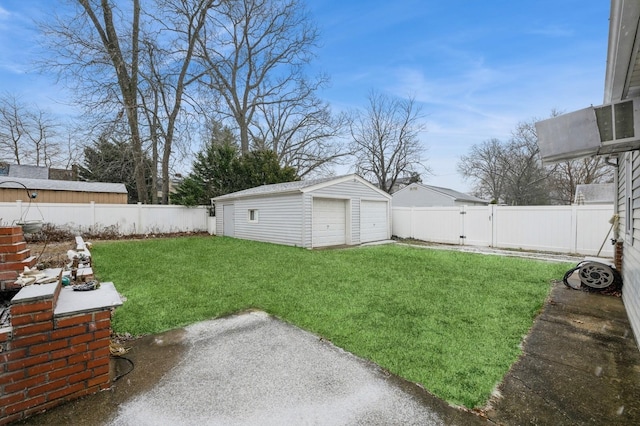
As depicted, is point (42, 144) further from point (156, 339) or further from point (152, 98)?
point (156, 339)

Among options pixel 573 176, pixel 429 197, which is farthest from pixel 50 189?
pixel 573 176

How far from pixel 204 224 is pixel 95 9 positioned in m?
12.3

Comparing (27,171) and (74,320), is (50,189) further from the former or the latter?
(74,320)

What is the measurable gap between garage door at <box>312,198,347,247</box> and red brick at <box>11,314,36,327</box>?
849 cm

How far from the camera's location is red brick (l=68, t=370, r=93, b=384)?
215 centimetres

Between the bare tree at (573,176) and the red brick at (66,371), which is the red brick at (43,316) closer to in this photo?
the red brick at (66,371)

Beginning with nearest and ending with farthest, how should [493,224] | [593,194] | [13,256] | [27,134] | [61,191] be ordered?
[13,256] < [493,224] < [61,191] < [593,194] < [27,134]

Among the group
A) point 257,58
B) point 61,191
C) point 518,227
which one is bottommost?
point 518,227

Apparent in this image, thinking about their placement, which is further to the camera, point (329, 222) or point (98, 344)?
point (329, 222)

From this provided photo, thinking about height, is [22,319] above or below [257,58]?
below

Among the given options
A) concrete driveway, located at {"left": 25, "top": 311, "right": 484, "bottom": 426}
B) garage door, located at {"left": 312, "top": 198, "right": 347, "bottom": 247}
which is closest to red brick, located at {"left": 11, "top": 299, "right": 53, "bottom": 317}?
concrete driveway, located at {"left": 25, "top": 311, "right": 484, "bottom": 426}

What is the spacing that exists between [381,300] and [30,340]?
3906 millimetres

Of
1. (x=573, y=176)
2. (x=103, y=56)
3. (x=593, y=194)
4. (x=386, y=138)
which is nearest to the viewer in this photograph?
(x=103, y=56)

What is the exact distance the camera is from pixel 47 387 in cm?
205
